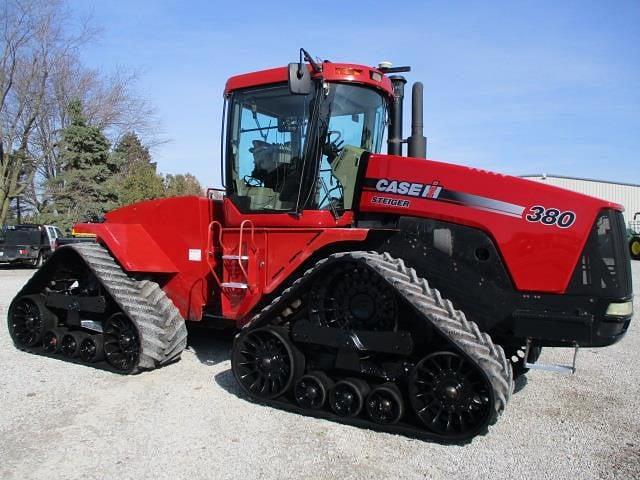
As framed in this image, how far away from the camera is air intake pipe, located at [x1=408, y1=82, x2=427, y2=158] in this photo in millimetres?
5207

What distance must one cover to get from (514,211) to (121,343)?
4040mm

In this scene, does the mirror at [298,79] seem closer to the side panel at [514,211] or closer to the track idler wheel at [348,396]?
the side panel at [514,211]

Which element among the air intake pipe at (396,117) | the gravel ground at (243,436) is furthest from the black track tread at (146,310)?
the air intake pipe at (396,117)

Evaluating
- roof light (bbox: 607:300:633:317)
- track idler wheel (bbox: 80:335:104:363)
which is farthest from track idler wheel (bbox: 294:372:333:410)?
track idler wheel (bbox: 80:335:104:363)

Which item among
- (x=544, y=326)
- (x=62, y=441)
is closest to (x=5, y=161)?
(x=62, y=441)

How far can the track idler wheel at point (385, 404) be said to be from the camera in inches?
166

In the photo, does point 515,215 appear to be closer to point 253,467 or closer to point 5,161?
point 253,467

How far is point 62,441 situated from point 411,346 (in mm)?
2668

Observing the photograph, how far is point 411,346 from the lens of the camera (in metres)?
4.18

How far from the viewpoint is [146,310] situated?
19.0ft

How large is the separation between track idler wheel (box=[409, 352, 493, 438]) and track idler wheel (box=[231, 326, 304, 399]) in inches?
42.8

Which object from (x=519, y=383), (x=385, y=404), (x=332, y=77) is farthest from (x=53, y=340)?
(x=519, y=383)

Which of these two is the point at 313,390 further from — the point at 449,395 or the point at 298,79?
the point at 298,79

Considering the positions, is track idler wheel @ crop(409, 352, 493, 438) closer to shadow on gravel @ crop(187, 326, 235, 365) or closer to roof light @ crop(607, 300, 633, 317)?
roof light @ crop(607, 300, 633, 317)
